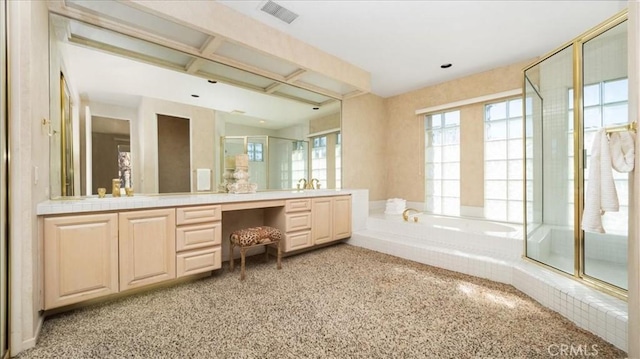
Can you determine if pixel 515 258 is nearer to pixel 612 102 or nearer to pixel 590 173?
pixel 590 173

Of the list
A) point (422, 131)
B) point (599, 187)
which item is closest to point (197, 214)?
point (599, 187)

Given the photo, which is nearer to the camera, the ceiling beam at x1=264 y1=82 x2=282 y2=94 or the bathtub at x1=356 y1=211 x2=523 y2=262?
the bathtub at x1=356 y1=211 x2=523 y2=262

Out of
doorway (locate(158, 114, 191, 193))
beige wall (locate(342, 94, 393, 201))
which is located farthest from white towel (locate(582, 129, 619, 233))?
doorway (locate(158, 114, 191, 193))

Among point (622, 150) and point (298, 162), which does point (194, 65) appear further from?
point (622, 150)

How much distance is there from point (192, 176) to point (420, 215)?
11.2 ft

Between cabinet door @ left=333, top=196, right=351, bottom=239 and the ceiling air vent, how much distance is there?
219cm

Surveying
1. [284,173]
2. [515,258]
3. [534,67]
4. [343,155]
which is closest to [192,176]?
[284,173]

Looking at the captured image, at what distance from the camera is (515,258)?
2496mm

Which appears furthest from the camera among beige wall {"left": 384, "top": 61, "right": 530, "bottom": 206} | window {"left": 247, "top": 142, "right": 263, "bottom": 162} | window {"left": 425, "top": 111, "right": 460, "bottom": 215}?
window {"left": 425, "top": 111, "right": 460, "bottom": 215}

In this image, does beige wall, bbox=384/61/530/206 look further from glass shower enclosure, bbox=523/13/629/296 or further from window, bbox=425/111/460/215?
glass shower enclosure, bbox=523/13/629/296

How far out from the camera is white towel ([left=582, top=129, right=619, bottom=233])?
1473 mm

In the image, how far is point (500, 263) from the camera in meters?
2.35

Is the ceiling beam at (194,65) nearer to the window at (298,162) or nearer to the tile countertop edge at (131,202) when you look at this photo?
the tile countertop edge at (131,202)

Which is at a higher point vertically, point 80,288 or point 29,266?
point 29,266
